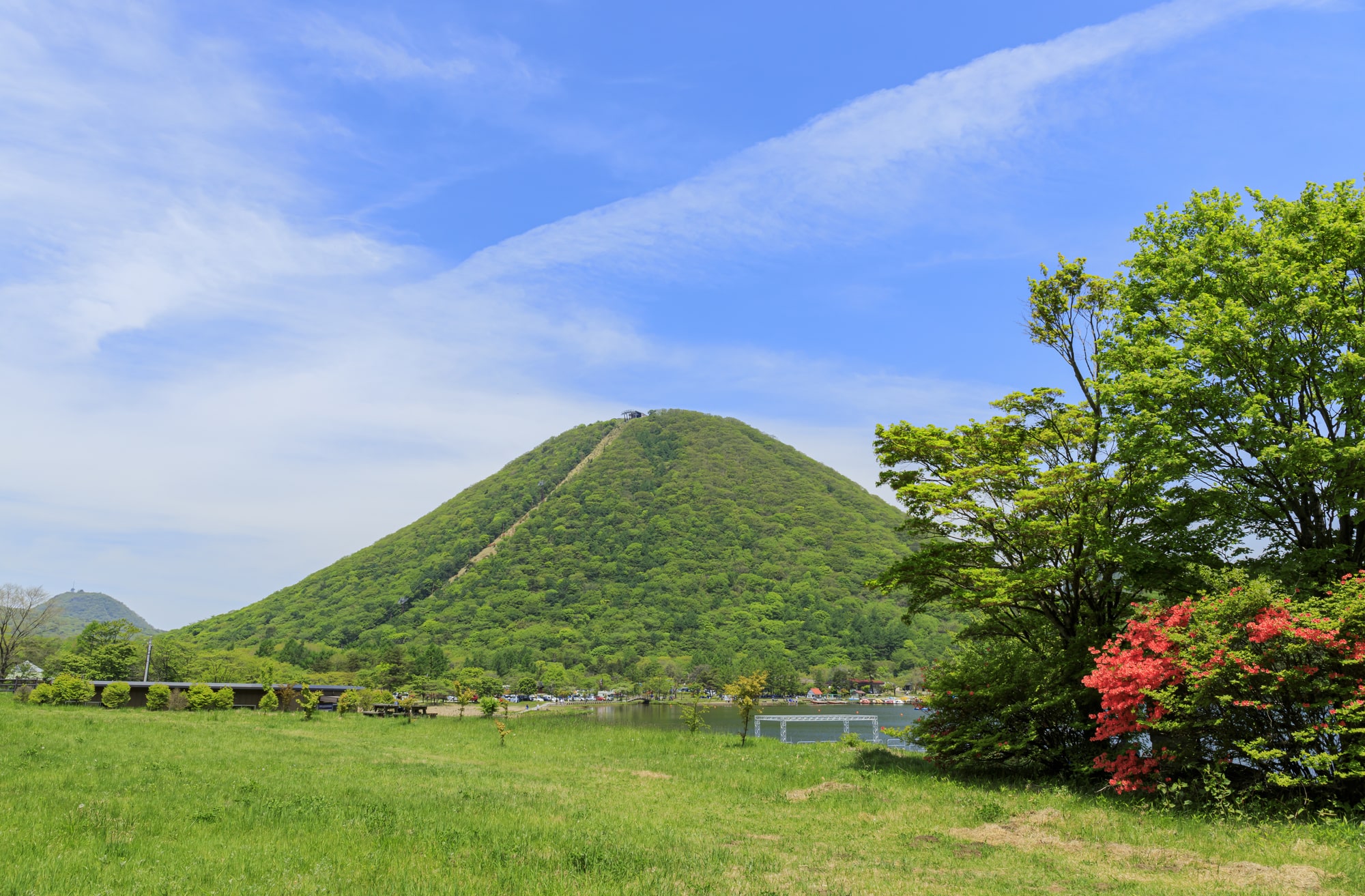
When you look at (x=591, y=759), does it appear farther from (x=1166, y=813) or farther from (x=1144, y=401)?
(x=1144, y=401)

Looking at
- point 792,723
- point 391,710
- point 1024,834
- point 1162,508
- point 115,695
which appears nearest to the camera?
point 1024,834

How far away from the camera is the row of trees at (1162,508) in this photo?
1500cm

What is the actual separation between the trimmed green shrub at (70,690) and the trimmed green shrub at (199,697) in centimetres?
441

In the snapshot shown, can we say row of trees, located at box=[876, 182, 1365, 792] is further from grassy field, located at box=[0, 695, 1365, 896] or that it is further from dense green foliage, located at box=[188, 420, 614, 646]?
dense green foliage, located at box=[188, 420, 614, 646]

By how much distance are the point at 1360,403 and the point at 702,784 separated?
55.3 feet

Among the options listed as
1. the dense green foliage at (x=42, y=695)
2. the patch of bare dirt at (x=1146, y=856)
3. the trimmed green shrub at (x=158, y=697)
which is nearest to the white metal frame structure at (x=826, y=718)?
the patch of bare dirt at (x=1146, y=856)

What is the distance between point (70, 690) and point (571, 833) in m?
38.4

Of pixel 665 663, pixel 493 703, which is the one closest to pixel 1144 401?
pixel 493 703

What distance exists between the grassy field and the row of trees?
220 cm

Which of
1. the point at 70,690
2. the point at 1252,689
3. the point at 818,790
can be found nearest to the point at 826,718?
the point at 818,790

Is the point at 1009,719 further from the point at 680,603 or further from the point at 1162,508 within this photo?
the point at 680,603

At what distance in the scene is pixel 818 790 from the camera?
18.9 metres

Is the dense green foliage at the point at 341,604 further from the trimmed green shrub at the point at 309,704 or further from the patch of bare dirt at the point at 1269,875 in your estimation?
the patch of bare dirt at the point at 1269,875

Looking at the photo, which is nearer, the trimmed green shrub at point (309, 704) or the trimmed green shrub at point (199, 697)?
the trimmed green shrub at point (309, 704)
